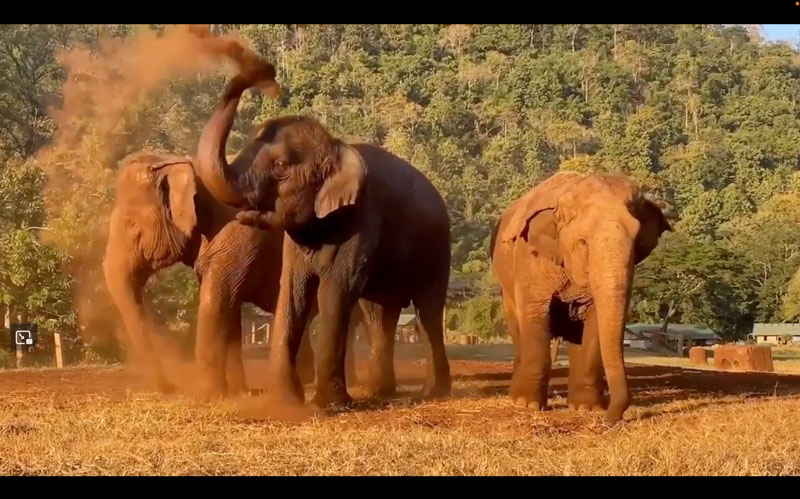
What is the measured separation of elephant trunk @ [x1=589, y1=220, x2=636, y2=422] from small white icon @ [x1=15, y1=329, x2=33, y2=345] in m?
13.9

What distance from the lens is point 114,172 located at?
1067 inches

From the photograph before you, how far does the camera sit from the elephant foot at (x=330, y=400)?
10383 millimetres

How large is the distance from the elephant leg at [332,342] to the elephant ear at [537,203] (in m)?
1.71

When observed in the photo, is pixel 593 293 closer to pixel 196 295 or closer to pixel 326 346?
pixel 326 346

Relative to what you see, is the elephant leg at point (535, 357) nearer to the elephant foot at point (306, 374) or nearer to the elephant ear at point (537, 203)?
the elephant ear at point (537, 203)

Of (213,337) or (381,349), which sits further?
(381,349)

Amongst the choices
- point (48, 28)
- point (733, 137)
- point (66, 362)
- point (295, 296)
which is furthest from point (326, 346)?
point (733, 137)

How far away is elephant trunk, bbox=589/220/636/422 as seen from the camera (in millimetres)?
9164

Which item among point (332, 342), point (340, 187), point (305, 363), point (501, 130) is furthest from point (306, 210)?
point (501, 130)

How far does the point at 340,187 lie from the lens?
1045 centimetres

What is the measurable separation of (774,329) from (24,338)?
3693cm

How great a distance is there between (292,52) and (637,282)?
185 feet

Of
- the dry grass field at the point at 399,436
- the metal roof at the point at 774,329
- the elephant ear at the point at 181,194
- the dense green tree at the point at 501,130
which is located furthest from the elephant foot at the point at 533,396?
the metal roof at the point at 774,329

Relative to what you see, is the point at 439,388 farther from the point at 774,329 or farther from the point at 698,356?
the point at 774,329
